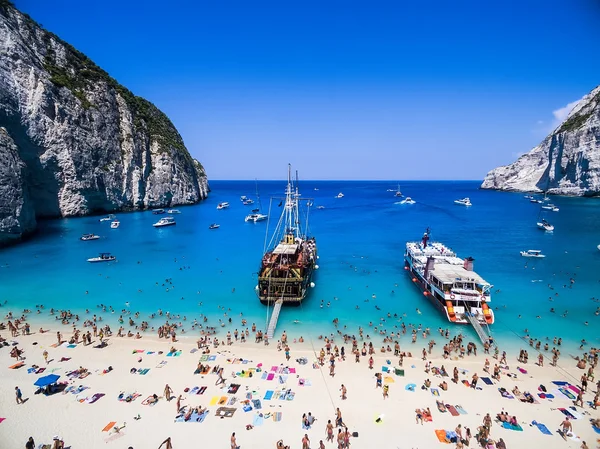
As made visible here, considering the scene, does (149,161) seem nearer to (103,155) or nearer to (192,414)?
(103,155)

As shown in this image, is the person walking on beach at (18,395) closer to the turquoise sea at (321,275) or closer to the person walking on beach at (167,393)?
the person walking on beach at (167,393)

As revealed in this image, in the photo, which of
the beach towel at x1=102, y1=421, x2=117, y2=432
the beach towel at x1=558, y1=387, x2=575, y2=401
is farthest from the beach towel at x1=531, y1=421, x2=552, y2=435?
the beach towel at x1=102, y1=421, x2=117, y2=432

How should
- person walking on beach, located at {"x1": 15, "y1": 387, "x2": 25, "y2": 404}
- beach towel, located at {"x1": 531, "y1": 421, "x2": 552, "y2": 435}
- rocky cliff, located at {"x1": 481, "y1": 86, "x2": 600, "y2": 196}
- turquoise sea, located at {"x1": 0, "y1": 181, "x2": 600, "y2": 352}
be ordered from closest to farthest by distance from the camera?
beach towel, located at {"x1": 531, "y1": 421, "x2": 552, "y2": 435} < person walking on beach, located at {"x1": 15, "y1": 387, "x2": 25, "y2": 404} < turquoise sea, located at {"x1": 0, "y1": 181, "x2": 600, "y2": 352} < rocky cliff, located at {"x1": 481, "y1": 86, "x2": 600, "y2": 196}

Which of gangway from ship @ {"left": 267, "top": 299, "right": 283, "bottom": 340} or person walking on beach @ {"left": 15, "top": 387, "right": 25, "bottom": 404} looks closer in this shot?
person walking on beach @ {"left": 15, "top": 387, "right": 25, "bottom": 404}

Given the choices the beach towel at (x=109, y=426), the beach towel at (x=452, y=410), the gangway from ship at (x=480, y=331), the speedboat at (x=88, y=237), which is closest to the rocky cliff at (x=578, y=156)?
the gangway from ship at (x=480, y=331)

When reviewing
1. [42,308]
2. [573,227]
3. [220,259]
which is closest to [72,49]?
[220,259]

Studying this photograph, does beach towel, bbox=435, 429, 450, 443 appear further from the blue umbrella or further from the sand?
the blue umbrella
